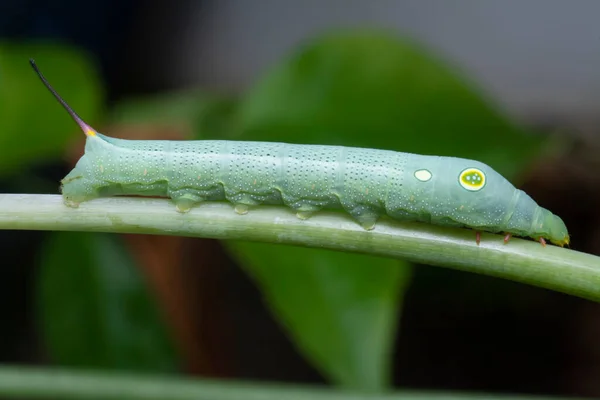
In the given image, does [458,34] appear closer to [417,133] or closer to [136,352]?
[417,133]

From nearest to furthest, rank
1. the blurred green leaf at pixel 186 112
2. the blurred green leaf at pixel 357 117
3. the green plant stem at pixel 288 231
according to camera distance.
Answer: the green plant stem at pixel 288 231 < the blurred green leaf at pixel 357 117 < the blurred green leaf at pixel 186 112

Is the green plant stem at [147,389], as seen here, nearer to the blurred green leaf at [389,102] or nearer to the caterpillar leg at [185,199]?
the caterpillar leg at [185,199]

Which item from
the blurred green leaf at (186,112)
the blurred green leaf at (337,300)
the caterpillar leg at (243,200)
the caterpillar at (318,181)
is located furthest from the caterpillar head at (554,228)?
the blurred green leaf at (186,112)

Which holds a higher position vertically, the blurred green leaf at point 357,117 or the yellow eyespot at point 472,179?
the blurred green leaf at point 357,117

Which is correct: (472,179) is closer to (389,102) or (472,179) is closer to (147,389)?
(389,102)

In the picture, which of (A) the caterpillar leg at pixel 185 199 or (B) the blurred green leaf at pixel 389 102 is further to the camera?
(B) the blurred green leaf at pixel 389 102

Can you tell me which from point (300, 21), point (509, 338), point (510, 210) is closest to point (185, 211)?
point (510, 210)

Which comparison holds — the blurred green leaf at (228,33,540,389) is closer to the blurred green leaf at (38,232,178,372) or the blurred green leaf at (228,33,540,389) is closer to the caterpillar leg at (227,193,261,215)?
the caterpillar leg at (227,193,261,215)
